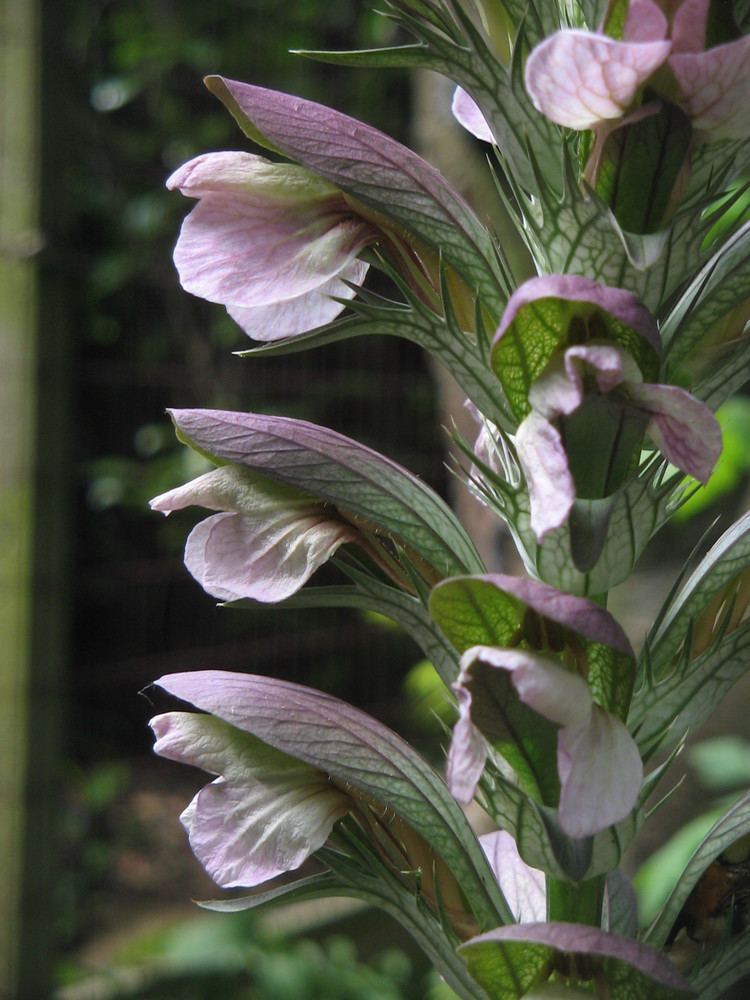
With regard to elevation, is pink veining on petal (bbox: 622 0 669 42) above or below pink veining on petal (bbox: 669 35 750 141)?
above

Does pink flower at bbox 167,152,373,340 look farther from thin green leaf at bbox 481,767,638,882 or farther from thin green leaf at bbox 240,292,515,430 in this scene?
thin green leaf at bbox 481,767,638,882

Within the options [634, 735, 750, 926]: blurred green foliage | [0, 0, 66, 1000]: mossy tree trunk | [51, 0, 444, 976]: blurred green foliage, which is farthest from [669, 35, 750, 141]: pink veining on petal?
[51, 0, 444, 976]: blurred green foliage

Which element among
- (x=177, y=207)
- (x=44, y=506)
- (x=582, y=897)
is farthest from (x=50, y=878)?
(x=177, y=207)

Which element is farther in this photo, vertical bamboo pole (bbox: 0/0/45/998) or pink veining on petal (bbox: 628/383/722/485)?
vertical bamboo pole (bbox: 0/0/45/998)

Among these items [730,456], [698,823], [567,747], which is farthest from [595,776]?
[730,456]

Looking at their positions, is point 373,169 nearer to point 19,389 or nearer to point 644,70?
point 644,70

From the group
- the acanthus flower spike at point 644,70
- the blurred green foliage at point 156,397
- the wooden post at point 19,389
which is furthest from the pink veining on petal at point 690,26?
the blurred green foliage at point 156,397

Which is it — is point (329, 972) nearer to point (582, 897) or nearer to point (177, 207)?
point (582, 897)
